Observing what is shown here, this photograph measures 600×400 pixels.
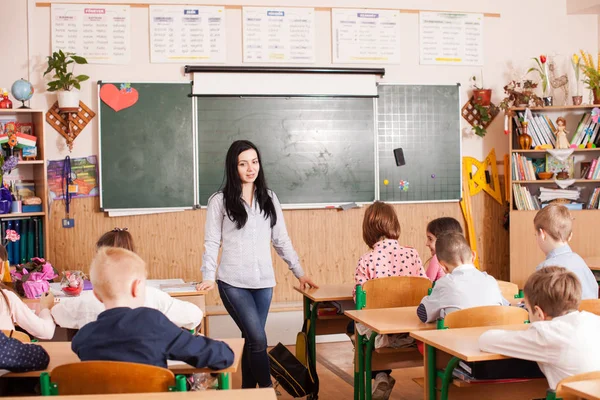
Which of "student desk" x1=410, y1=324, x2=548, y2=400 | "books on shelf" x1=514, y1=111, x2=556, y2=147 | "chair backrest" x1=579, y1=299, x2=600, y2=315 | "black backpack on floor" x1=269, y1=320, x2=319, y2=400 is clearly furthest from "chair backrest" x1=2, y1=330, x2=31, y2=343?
"books on shelf" x1=514, y1=111, x2=556, y2=147

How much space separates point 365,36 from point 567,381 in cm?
435

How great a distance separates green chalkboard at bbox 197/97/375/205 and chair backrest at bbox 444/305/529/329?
310cm

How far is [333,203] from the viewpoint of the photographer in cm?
602

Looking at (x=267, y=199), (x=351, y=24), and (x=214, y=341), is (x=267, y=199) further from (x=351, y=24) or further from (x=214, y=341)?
(x=351, y=24)

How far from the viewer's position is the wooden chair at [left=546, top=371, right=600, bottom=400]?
2.08m

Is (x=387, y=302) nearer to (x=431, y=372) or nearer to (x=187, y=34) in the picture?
(x=431, y=372)

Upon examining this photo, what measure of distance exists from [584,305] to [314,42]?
138 inches

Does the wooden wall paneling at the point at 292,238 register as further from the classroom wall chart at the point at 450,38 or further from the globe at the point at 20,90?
the classroom wall chart at the point at 450,38

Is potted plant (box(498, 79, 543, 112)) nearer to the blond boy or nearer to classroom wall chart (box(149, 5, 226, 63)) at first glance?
classroom wall chart (box(149, 5, 226, 63))

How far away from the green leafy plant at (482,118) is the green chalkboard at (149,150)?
7.80ft

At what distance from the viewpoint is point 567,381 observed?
2.13 meters

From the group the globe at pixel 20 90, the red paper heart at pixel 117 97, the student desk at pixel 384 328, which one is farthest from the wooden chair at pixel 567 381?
the globe at pixel 20 90

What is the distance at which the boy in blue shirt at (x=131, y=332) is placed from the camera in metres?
2.17

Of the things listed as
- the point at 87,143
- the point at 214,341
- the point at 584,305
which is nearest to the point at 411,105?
the point at 87,143
